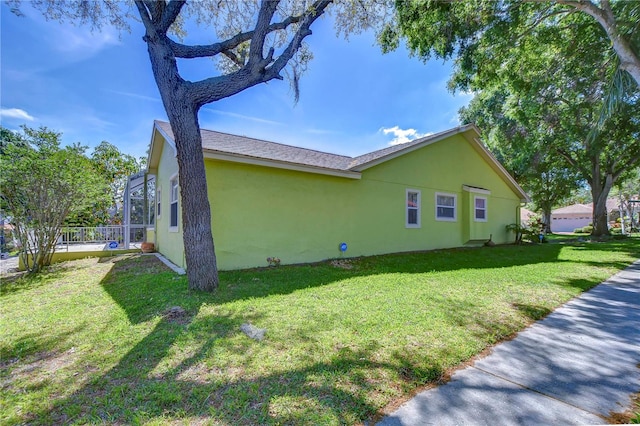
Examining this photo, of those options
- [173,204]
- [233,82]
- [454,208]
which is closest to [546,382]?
[233,82]

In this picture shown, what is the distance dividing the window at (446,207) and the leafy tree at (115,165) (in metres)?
19.2

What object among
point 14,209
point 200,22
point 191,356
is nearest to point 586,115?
point 200,22

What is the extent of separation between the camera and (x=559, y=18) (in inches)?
394

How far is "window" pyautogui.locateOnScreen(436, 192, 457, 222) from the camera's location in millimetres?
11742

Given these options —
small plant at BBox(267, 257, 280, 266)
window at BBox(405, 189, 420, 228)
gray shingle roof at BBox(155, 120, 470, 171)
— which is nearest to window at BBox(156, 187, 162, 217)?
gray shingle roof at BBox(155, 120, 470, 171)

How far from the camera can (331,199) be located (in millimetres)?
8758

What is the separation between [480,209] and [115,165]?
23175mm

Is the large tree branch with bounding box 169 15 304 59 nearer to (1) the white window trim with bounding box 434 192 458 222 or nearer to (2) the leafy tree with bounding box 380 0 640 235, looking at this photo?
(2) the leafy tree with bounding box 380 0 640 235

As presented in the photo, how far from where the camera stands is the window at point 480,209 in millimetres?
12948

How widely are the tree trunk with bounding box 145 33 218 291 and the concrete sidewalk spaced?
3.99 m

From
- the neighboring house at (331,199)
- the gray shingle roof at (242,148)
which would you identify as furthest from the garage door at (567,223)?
the gray shingle roof at (242,148)

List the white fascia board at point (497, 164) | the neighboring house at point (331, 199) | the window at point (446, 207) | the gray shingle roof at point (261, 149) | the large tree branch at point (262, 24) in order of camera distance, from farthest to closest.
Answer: the white fascia board at point (497, 164) < the window at point (446, 207) < the gray shingle roof at point (261, 149) < the neighboring house at point (331, 199) < the large tree branch at point (262, 24)

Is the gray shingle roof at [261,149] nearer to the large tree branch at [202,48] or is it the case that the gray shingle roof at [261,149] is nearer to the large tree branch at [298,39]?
the large tree branch at [202,48]

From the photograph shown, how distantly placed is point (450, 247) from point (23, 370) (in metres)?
12.5
